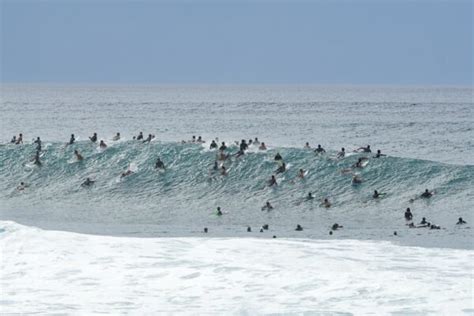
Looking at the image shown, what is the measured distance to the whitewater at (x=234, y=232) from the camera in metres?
22.7

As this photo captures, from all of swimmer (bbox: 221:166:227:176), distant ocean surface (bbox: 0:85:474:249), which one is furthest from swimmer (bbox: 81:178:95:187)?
swimmer (bbox: 221:166:227:176)

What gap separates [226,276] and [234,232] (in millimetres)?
9528

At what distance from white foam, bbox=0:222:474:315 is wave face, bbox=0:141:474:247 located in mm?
4693

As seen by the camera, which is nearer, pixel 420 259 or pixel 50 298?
pixel 50 298

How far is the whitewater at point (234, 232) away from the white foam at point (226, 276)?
0.05 meters

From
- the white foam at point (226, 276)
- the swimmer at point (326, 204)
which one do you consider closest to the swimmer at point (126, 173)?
the swimmer at point (326, 204)

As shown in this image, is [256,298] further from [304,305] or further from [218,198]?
[218,198]

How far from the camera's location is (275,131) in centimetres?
8325

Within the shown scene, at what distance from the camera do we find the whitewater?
74.5 ft

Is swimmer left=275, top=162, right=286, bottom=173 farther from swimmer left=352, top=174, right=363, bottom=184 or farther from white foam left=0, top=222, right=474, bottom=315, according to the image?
white foam left=0, top=222, right=474, bottom=315

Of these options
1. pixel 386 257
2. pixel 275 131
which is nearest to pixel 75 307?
pixel 386 257

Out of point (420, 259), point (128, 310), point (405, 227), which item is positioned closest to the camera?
point (128, 310)

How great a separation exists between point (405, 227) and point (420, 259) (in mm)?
8377

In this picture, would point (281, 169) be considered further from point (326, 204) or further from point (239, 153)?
point (326, 204)
